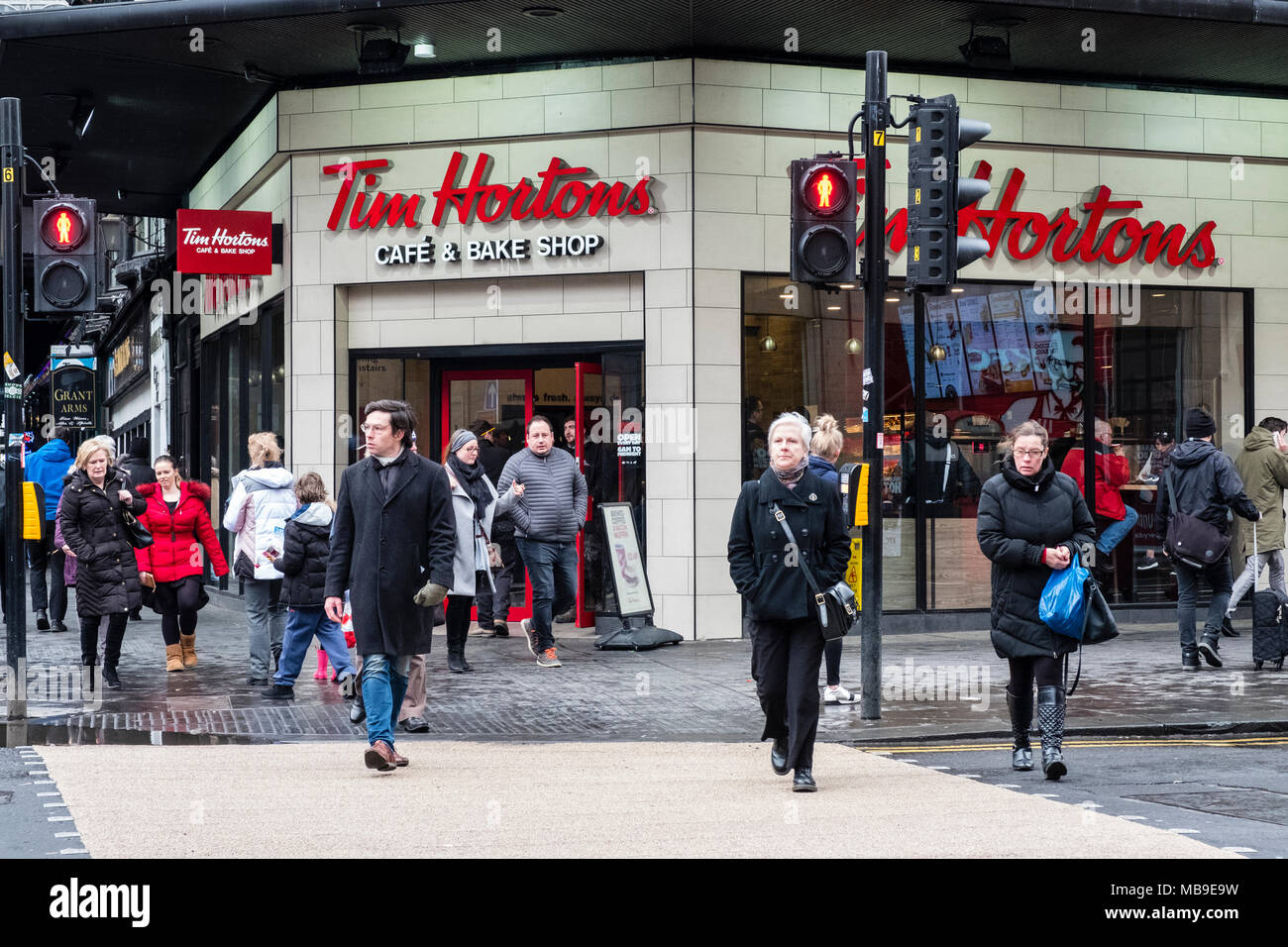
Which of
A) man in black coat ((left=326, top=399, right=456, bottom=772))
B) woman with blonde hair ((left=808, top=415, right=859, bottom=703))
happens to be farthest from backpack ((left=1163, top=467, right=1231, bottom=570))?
man in black coat ((left=326, top=399, right=456, bottom=772))

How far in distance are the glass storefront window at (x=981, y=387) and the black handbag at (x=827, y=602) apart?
285 inches

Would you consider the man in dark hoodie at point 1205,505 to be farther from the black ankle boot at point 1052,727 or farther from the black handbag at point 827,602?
the black handbag at point 827,602

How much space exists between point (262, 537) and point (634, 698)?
2990 mm

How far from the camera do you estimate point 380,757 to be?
7.96 meters

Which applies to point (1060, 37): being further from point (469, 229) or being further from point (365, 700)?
point (365, 700)

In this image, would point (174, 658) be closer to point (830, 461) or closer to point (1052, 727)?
point (830, 461)

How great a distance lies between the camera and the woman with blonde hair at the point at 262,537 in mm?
11508

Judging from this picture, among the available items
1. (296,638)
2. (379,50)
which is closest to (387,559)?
(296,638)

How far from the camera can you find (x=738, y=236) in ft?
48.2

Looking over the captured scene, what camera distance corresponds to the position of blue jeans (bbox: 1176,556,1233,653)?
12.4 metres

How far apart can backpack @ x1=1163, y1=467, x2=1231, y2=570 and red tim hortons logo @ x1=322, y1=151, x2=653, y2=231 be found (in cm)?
557

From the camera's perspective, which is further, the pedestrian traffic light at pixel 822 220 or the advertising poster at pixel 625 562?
the advertising poster at pixel 625 562

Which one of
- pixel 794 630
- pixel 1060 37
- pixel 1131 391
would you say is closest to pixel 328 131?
pixel 1060 37

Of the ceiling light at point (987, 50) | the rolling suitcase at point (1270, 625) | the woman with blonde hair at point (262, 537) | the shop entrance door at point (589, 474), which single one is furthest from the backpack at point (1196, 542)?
the woman with blonde hair at point (262, 537)
